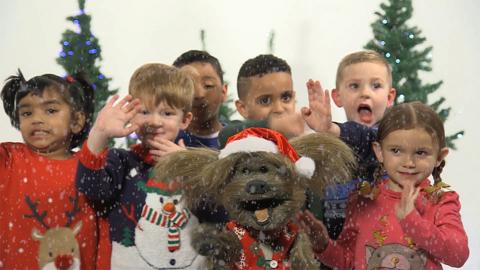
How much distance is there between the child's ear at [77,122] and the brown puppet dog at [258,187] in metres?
0.78

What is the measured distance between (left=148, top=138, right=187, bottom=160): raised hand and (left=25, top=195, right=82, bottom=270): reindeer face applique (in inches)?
18.6

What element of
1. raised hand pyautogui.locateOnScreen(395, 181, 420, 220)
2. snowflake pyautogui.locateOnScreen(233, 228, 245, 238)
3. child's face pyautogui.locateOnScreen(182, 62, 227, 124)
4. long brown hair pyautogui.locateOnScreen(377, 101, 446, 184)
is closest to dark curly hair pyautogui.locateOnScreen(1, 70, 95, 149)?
child's face pyautogui.locateOnScreen(182, 62, 227, 124)

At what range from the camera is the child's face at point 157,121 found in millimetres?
2742

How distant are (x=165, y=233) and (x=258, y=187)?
0.61m

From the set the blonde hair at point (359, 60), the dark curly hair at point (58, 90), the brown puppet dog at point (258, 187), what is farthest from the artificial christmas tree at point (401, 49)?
the brown puppet dog at point (258, 187)

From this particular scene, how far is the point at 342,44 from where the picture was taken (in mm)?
9742

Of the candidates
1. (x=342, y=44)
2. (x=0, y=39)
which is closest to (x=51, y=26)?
(x=0, y=39)

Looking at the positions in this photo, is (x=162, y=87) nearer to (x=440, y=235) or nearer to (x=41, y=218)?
(x=41, y=218)

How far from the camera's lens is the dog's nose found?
2.19 m

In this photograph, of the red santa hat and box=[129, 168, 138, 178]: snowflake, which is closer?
the red santa hat

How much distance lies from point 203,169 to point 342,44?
7.69 m

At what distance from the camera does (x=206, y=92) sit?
378cm

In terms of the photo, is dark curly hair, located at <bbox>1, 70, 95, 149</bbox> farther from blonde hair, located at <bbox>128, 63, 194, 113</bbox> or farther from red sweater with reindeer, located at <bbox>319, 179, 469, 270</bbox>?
red sweater with reindeer, located at <bbox>319, 179, 469, 270</bbox>

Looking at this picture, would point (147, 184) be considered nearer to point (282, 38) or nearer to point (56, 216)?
point (56, 216)
